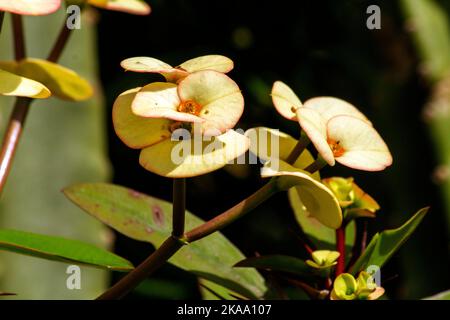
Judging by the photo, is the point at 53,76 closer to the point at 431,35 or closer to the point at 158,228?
the point at 158,228

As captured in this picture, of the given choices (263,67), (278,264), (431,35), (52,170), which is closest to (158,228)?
(278,264)

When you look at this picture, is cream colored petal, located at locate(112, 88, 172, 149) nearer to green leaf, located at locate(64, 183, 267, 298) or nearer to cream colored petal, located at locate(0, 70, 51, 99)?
cream colored petal, located at locate(0, 70, 51, 99)

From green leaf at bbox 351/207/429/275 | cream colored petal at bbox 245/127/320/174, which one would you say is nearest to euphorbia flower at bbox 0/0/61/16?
cream colored petal at bbox 245/127/320/174

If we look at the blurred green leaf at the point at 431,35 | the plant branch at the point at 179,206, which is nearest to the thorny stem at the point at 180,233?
the plant branch at the point at 179,206
